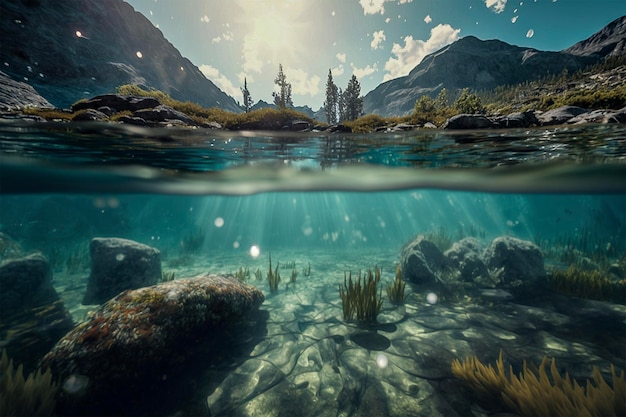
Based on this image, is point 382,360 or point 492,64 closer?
point 382,360

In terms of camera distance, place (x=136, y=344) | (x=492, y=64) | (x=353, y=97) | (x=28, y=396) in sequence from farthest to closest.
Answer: (x=492, y=64), (x=353, y=97), (x=136, y=344), (x=28, y=396)

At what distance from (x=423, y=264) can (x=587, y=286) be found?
562 cm

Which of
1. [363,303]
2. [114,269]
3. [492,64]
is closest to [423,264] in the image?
[363,303]

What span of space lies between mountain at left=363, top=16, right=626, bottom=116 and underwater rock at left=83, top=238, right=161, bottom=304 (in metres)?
150

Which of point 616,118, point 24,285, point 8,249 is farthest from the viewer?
point 8,249

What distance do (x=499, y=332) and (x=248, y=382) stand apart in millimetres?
6694

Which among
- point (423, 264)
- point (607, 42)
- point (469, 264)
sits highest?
point (607, 42)

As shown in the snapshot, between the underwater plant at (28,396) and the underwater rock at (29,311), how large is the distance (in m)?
1.35

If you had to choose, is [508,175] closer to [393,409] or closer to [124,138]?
[393,409]

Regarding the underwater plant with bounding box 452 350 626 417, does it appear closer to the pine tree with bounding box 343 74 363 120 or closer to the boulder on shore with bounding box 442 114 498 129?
the boulder on shore with bounding box 442 114 498 129

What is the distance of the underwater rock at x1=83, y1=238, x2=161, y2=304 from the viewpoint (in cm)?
887

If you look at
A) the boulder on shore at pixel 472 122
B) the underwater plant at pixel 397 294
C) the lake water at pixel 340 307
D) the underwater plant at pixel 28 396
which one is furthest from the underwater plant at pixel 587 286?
the underwater plant at pixel 28 396

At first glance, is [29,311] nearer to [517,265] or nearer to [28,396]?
[28,396]

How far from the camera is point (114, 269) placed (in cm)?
895
